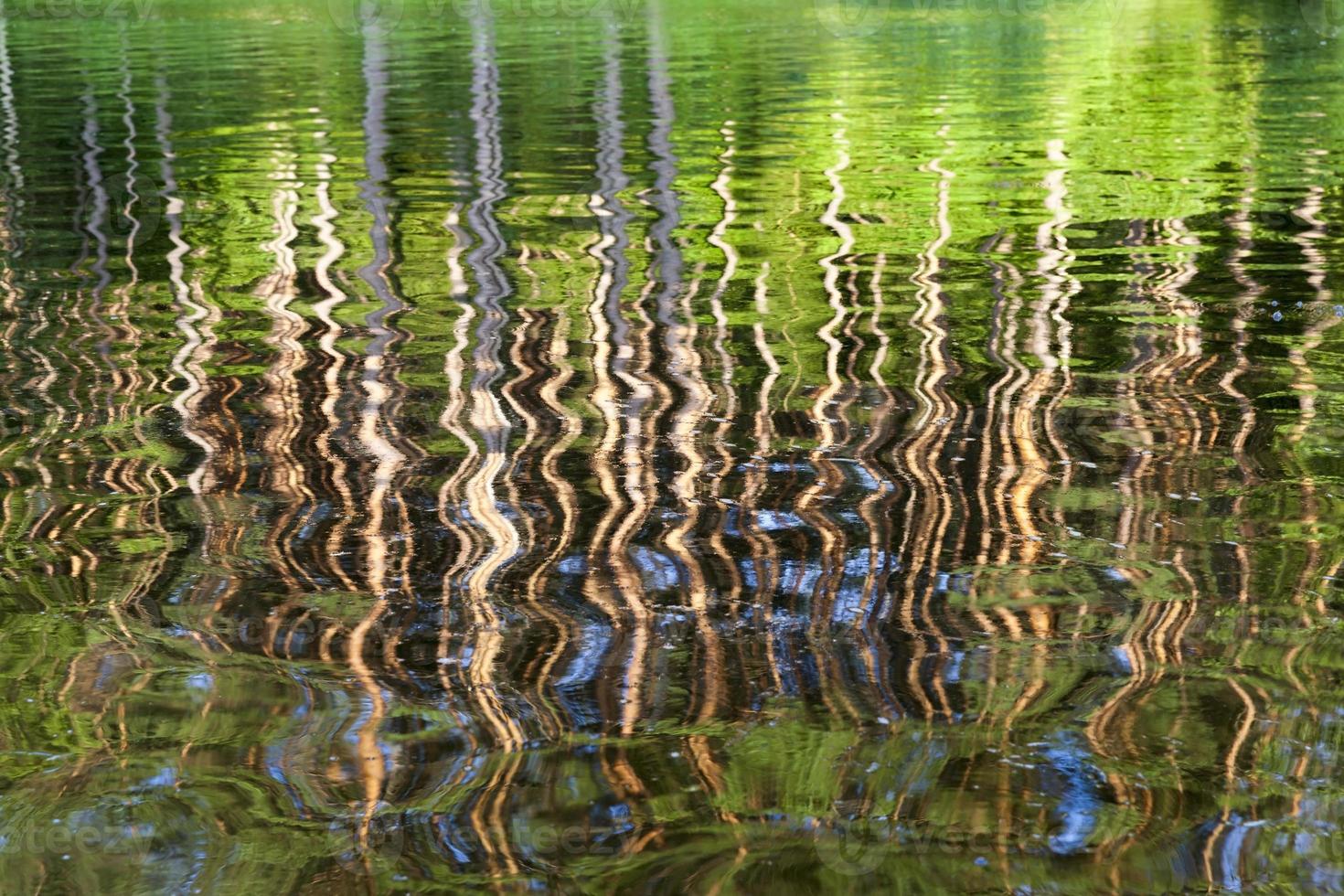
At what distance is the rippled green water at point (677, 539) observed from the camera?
384cm

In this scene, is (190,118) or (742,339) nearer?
(742,339)

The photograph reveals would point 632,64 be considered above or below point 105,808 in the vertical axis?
above

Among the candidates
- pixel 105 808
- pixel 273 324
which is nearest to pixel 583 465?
pixel 105 808

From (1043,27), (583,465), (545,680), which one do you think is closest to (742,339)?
(583,465)

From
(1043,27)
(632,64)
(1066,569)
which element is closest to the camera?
(1066,569)

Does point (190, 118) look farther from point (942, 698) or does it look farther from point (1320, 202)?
point (942, 698)

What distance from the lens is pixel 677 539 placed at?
18.6ft

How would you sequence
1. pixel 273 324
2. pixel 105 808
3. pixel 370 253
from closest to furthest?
pixel 105 808 < pixel 273 324 < pixel 370 253

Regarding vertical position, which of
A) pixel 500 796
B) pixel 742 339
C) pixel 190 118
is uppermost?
pixel 190 118

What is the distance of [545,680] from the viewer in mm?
4562

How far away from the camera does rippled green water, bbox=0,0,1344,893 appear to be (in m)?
3.84

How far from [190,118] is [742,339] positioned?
49.7ft

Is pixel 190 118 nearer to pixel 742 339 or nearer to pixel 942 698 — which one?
pixel 742 339

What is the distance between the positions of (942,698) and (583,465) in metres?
2.52
